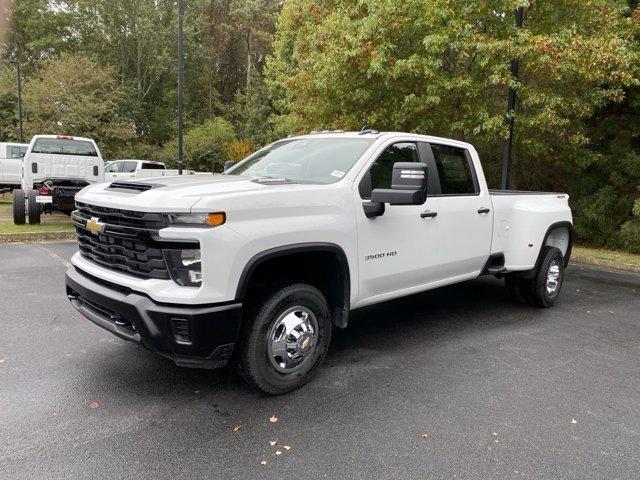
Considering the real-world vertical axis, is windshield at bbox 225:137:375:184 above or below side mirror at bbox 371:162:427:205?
above

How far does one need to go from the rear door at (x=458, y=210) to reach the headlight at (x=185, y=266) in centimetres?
229

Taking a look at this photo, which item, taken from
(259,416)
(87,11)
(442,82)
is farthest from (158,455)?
(87,11)

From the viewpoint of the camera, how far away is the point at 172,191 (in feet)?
10.3

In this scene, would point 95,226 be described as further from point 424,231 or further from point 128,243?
point 424,231

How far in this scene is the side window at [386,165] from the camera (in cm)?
397

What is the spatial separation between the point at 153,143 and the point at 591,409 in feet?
119

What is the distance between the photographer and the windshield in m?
4.09

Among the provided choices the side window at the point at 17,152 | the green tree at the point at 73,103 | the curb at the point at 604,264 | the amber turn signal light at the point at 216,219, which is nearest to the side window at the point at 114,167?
the green tree at the point at 73,103

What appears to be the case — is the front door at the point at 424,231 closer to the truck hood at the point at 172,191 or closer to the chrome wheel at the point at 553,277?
the truck hood at the point at 172,191

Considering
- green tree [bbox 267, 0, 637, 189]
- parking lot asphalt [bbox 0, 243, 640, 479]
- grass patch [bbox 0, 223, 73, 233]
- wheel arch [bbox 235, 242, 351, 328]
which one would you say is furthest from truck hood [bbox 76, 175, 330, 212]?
grass patch [bbox 0, 223, 73, 233]

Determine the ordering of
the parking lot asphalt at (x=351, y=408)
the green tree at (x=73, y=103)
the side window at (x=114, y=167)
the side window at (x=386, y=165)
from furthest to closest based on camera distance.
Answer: the green tree at (x=73, y=103) → the side window at (x=114, y=167) → the side window at (x=386, y=165) → the parking lot asphalt at (x=351, y=408)

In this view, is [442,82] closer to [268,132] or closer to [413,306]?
[413,306]

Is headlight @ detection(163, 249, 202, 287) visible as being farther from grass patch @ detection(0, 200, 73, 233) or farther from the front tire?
grass patch @ detection(0, 200, 73, 233)

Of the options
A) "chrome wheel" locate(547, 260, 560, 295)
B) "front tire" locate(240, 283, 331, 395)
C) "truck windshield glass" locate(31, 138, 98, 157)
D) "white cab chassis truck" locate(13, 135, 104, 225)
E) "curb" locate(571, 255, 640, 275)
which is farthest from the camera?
"truck windshield glass" locate(31, 138, 98, 157)
